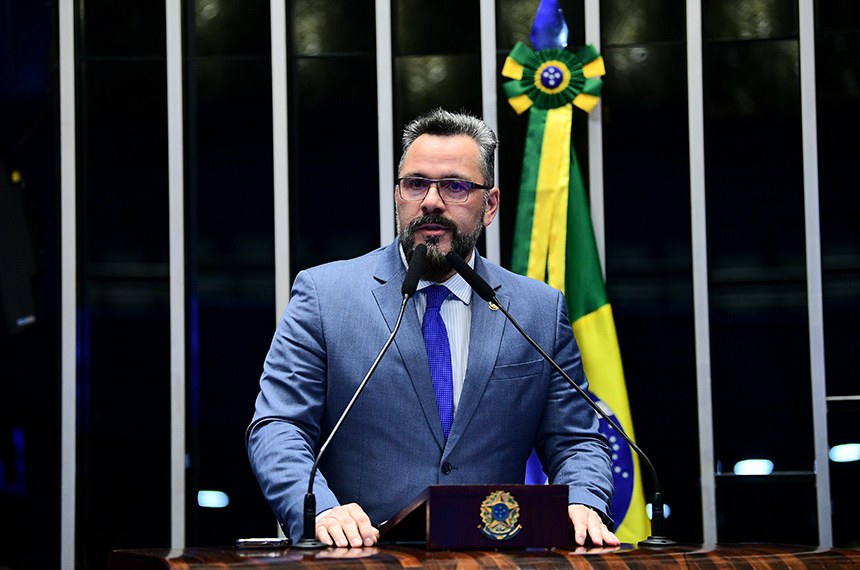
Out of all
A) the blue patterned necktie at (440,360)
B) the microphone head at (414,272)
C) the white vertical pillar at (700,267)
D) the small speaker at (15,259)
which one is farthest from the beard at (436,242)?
the small speaker at (15,259)

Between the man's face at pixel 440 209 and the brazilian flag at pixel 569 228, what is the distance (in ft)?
5.70

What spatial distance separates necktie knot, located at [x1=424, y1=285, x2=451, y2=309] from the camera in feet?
8.77

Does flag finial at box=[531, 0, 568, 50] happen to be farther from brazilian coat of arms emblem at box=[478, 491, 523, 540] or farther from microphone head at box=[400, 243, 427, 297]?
brazilian coat of arms emblem at box=[478, 491, 523, 540]

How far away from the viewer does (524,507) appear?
1911mm

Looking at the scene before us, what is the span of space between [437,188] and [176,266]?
2331 mm

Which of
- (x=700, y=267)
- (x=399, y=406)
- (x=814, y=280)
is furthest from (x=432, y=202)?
(x=814, y=280)

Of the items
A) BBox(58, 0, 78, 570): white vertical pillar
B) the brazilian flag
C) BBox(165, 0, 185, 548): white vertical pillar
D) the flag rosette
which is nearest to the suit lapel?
the brazilian flag

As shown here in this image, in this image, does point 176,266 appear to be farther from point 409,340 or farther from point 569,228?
point 409,340

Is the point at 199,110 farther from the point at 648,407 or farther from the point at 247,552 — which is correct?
the point at 247,552

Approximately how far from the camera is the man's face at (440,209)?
101 inches

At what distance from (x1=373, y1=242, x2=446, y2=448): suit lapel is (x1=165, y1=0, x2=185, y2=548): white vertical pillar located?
219 centimetres

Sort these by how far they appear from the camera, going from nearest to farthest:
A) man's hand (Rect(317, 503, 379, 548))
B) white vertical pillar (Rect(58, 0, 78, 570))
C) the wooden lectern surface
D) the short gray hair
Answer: the wooden lectern surface < man's hand (Rect(317, 503, 379, 548)) < the short gray hair < white vertical pillar (Rect(58, 0, 78, 570))

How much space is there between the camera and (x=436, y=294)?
106 inches

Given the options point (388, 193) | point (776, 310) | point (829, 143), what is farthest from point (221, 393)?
point (829, 143)
